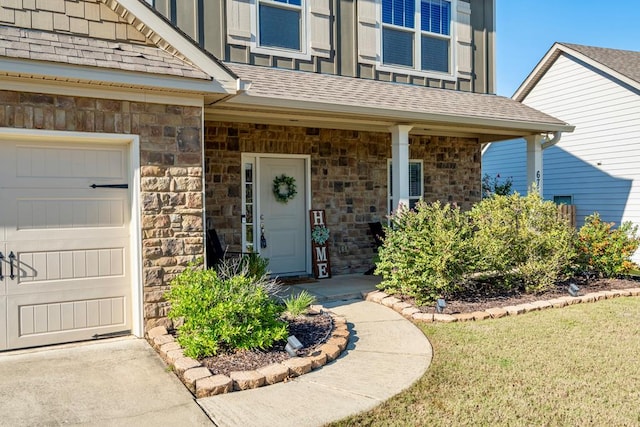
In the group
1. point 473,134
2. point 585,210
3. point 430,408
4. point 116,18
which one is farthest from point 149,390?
point 585,210

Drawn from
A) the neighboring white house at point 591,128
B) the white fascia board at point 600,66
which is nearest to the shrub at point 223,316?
the neighboring white house at point 591,128

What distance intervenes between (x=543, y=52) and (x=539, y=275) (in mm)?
9012

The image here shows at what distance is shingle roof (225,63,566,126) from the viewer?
7359 millimetres

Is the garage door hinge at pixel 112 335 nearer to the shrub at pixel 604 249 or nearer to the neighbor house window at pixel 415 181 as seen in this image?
the neighbor house window at pixel 415 181

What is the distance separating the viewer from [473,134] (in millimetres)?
10766

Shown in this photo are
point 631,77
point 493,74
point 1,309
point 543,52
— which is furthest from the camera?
point 543,52

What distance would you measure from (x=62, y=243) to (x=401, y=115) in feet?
16.1

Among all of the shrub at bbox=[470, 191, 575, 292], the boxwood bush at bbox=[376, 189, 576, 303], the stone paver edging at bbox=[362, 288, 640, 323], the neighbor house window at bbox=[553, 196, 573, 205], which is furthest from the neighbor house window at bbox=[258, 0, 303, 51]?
the neighbor house window at bbox=[553, 196, 573, 205]

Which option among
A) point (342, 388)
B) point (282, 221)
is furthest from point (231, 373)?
point (282, 221)

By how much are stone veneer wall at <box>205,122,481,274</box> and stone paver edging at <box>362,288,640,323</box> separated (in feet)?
7.16

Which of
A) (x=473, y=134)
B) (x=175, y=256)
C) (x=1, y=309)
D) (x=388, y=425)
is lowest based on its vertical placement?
(x=388, y=425)

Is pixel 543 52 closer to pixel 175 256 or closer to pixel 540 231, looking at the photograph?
pixel 540 231

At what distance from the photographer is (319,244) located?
912cm

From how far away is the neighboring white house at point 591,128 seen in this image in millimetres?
12211
